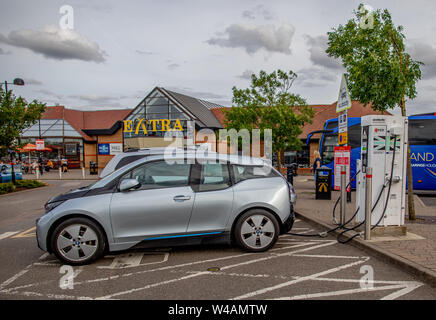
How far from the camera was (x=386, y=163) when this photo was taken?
6.19 meters

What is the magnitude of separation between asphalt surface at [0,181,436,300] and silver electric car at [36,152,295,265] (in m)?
0.30

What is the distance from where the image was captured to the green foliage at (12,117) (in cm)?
1756

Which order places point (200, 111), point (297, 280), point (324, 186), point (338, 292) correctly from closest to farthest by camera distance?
point (338, 292)
point (297, 280)
point (324, 186)
point (200, 111)

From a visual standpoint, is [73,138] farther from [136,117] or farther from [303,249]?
[303,249]

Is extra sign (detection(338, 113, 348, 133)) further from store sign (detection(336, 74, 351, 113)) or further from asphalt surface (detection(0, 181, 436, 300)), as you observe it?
asphalt surface (detection(0, 181, 436, 300))

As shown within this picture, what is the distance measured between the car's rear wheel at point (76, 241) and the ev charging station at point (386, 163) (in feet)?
14.9

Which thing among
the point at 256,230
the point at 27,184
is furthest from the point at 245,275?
the point at 27,184

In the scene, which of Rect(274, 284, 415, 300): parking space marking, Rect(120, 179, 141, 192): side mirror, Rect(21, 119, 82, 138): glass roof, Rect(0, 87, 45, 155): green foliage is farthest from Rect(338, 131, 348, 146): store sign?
Rect(21, 119, 82, 138): glass roof

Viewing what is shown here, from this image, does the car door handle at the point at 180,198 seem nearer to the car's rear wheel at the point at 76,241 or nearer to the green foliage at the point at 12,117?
the car's rear wheel at the point at 76,241

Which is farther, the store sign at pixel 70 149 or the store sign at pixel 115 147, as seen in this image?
the store sign at pixel 70 149

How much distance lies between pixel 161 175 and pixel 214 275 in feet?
5.83

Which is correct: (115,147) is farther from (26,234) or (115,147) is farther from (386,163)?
(386,163)

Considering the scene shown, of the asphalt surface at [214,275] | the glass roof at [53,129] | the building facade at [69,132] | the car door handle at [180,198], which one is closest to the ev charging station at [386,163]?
the asphalt surface at [214,275]
